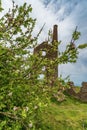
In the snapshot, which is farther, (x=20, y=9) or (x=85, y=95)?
(x=85, y=95)

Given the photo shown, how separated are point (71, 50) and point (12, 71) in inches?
67.4

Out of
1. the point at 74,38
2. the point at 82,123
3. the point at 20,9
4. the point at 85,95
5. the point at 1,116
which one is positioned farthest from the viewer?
the point at 85,95

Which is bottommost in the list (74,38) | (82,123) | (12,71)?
(82,123)

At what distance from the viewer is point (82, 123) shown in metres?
16.3

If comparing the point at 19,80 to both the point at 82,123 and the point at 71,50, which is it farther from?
the point at 82,123

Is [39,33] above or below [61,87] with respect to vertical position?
above

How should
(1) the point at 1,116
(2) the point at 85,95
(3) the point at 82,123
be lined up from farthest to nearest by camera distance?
1. (2) the point at 85,95
2. (3) the point at 82,123
3. (1) the point at 1,116

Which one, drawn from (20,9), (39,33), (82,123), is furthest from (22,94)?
(82,123)

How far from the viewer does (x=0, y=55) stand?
8234 mm

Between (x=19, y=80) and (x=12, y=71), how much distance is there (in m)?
0.36

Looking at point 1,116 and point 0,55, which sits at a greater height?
point 0,55

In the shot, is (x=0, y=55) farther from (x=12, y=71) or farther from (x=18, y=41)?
(x=18, y=41)

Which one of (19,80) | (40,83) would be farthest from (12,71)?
(40,83)

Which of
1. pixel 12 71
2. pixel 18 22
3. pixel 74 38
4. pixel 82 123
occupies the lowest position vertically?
pixel 82 123
